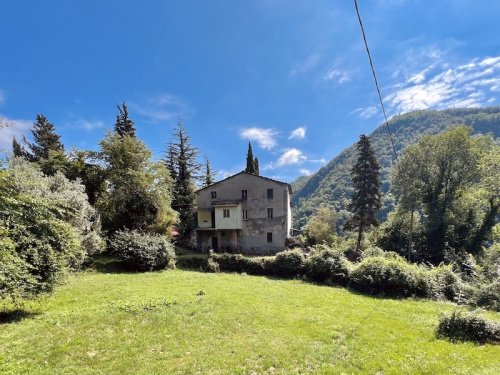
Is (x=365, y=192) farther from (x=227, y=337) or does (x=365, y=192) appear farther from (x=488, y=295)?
(x=227, y=337)

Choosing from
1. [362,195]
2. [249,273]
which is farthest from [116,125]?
[362,195]

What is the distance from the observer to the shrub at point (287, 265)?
2062 centimetres

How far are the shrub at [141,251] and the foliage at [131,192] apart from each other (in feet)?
19.0

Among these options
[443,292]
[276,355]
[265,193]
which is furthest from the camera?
[265,193]

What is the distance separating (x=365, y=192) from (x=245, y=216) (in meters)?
15.5

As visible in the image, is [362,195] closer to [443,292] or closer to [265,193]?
[265,193]

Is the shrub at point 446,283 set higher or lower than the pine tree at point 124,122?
lower

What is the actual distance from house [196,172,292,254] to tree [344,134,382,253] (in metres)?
9.39

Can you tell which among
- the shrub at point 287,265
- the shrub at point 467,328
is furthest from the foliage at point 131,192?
the shrub at point 467,328

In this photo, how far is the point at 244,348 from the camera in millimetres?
7797

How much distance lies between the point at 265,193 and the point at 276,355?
26.4 meters

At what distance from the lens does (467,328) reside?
8.60 meters

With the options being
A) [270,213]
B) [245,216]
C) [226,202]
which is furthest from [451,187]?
[226,202]

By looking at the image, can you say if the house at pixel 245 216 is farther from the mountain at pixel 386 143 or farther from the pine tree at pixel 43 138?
the mountain at pixel 386 143
